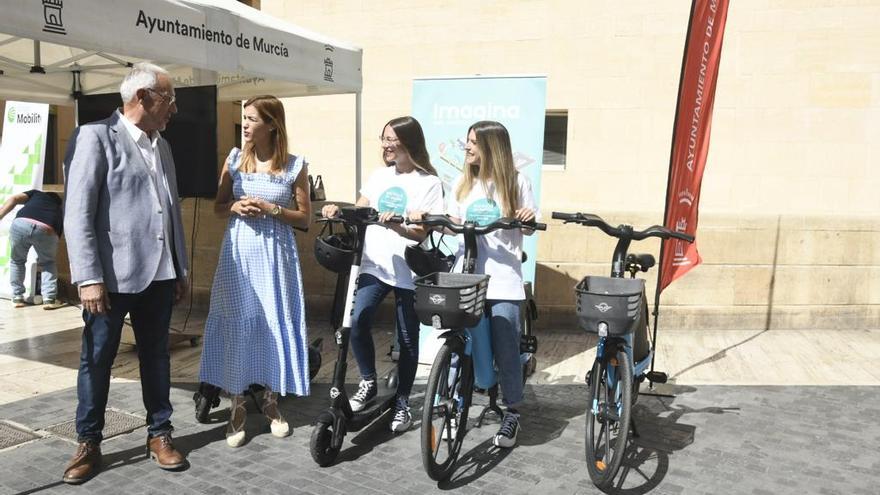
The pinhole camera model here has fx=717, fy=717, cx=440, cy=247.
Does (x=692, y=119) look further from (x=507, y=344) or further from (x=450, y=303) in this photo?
(x=450, y=303)

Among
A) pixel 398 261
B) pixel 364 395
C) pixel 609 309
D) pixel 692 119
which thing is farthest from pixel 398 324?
pixel 692 119

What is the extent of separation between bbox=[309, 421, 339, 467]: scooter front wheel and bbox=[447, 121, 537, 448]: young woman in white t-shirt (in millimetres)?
929

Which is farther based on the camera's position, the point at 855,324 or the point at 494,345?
the point at 855,324

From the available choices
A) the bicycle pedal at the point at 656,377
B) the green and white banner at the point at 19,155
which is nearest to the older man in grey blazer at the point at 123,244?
the bicycle pedal at the point at 656,377

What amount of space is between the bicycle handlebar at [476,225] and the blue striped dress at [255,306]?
0.92 metres

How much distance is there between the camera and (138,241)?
3543 mm

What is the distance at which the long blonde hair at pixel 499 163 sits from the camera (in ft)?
13.0

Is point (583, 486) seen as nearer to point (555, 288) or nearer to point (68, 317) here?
point (555, 288)

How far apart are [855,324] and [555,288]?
10.1ft

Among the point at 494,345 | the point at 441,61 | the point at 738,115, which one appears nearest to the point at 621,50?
the point at 738,115

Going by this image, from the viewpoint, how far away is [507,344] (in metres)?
3.99

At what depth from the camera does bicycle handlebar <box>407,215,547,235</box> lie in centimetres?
362

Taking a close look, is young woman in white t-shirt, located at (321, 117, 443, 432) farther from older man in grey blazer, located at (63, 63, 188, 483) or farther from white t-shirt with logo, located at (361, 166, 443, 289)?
older man in grey blazer, located at (63, 63, 188, 483)

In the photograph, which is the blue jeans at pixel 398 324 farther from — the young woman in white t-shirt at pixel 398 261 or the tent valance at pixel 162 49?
the tent valance at pixel 162 49
